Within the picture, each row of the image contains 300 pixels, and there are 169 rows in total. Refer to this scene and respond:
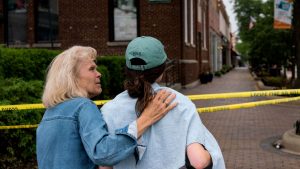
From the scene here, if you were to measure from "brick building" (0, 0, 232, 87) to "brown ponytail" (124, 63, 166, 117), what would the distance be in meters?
17.2

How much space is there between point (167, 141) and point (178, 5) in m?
18.8

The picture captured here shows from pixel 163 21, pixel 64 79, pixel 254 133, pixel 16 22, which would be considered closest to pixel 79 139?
pixel 64 79

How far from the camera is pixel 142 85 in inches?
89.0

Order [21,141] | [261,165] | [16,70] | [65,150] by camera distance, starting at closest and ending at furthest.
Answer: [65,150] → [21,141] → [261,165] → [16,70]

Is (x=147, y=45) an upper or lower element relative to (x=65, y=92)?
upper

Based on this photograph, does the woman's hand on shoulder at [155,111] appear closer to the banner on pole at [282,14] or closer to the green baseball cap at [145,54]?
the green baseball cap at [145,54]

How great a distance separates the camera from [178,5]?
811 inches

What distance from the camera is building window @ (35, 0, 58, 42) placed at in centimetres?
2234

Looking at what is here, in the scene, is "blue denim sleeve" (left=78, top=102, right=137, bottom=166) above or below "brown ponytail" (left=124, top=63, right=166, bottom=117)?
below

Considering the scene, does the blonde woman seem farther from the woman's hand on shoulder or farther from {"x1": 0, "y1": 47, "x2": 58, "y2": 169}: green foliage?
{"x1": 0, "y1": 47, "x2": 58, "y2": 169}: green foliage

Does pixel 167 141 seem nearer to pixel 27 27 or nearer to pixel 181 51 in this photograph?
pixel 181 51

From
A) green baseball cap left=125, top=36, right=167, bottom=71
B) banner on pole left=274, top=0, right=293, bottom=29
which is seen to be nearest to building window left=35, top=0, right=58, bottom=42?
banner on pole left=274, top=0, right=293, bottom=29

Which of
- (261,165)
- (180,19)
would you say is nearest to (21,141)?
(261,165)

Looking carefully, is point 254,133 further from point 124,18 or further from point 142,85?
point 124,18
